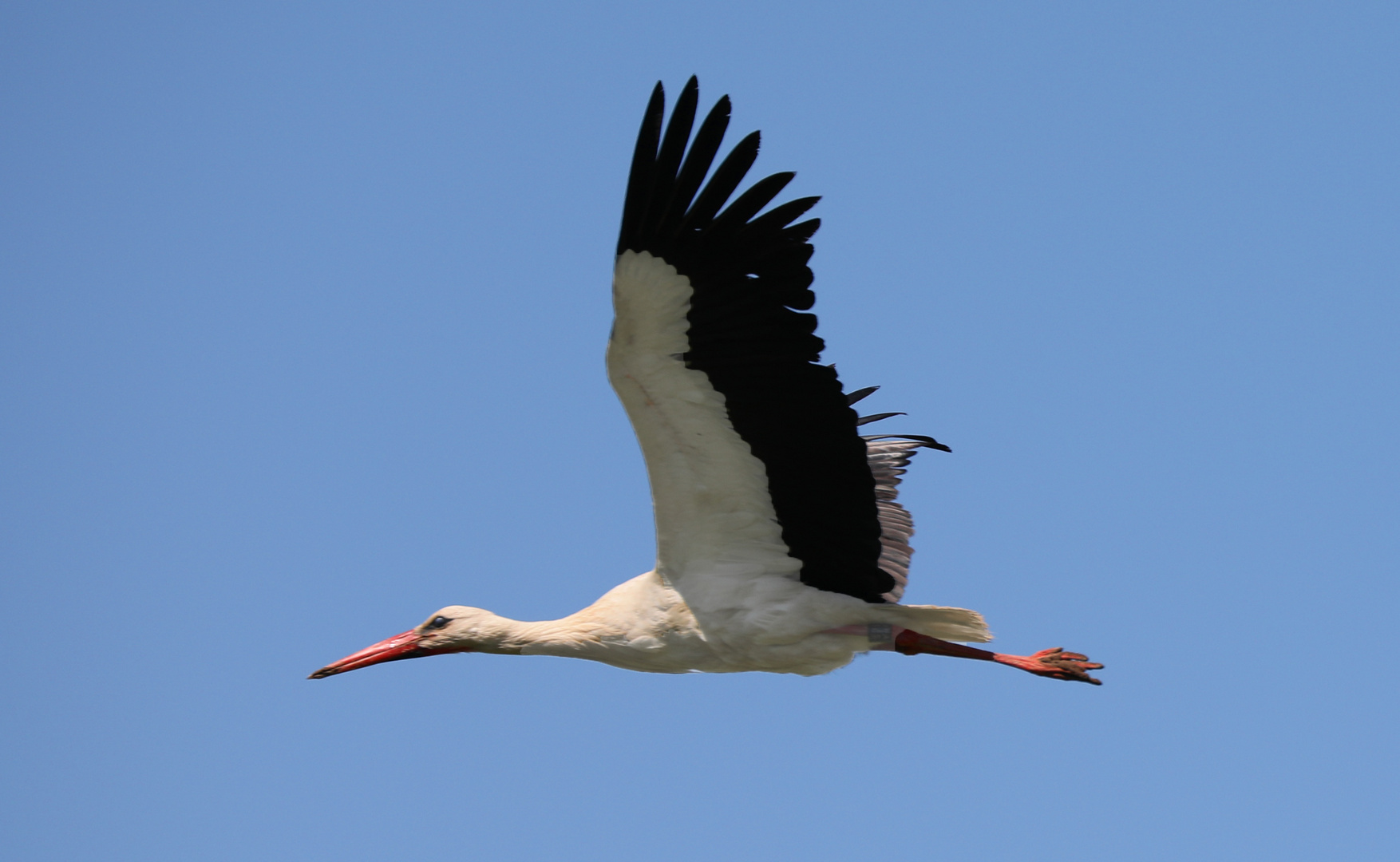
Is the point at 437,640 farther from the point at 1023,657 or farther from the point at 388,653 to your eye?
the point at 1023,657

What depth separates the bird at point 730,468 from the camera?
773 cm

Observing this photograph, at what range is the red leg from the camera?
8914 millimetres

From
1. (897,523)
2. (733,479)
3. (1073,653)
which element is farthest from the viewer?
(897,523)

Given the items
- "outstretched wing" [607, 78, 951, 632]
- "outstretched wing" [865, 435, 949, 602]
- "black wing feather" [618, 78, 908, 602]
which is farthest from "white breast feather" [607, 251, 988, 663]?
"outstretched wing" [865, 435, 949, 602]

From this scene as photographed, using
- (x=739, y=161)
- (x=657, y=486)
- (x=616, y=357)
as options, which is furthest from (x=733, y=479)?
(x=739, y=161)

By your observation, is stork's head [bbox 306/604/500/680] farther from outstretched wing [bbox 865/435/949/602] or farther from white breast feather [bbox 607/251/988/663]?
outstretched wing [bbox 865/435/949/602]

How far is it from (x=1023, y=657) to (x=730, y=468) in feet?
7.38

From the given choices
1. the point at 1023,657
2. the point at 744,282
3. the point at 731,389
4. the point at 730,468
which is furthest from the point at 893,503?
the point at 744,282

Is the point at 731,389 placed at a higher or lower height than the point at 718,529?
higher

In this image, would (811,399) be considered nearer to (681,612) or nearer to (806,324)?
(806,324)

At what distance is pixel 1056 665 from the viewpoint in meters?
9.21

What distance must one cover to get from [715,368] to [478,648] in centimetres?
292

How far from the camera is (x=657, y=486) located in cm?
861

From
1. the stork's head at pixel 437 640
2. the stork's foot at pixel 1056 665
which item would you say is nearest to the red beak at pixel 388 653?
the stork's head at pixel 437 640
